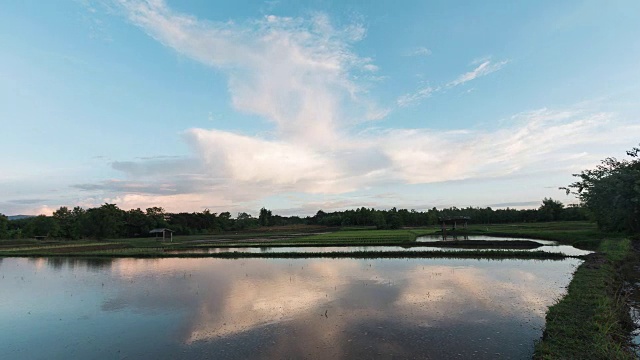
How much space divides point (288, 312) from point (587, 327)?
932 cm

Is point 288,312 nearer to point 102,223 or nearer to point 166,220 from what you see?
point 102,223

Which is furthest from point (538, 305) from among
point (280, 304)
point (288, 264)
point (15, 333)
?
point (15, 333)

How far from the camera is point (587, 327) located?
28.8ft

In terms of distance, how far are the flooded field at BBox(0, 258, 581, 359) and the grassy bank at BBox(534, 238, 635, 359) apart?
70 cm

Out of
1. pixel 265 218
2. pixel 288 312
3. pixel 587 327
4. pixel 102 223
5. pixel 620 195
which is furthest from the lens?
pixel 265 218

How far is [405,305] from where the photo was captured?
13039 millimetres

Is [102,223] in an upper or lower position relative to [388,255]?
upper

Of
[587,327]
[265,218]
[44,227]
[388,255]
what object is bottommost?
[388,255]

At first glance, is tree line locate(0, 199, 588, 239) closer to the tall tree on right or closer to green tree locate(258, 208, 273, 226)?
green tree locate(258, 208, 273, 226)

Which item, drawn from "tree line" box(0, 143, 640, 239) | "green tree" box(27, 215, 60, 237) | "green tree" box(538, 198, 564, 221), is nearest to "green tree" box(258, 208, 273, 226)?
"tree line" box(0, 143, 640, 239)

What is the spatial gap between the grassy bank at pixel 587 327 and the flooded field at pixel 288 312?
2.29 ft

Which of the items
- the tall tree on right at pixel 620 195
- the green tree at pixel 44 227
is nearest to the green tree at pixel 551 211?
the tall tree on right at pixel 620 195

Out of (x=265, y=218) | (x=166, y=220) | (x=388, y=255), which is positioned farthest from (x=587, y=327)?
(x=265, y=218)

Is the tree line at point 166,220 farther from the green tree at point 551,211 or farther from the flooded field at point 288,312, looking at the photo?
the flooded field at point 288,312
